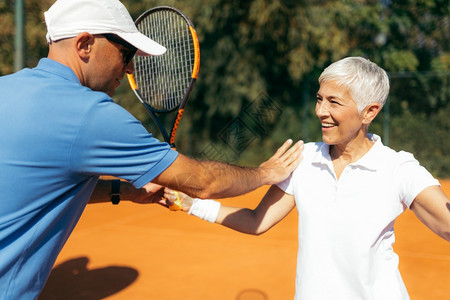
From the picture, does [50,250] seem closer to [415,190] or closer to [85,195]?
[85,195]

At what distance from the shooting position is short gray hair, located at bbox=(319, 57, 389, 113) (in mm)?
1889

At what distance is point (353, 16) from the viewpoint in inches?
531

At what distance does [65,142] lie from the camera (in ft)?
4.84

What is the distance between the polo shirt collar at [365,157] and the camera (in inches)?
74.4

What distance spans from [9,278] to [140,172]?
52cm

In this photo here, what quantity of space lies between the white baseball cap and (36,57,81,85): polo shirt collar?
0.10 metres

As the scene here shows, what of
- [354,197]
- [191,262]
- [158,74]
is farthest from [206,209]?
[191,262]

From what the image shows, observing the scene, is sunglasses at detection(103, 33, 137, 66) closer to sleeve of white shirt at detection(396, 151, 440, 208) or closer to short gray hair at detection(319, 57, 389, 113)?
short gray hair at detection(319, 57, 389, 113)

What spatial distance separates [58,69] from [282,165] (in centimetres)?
97

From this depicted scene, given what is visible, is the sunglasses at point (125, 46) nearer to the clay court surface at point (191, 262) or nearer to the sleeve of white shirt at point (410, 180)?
the sleeve of white shirt at point (410, 180)

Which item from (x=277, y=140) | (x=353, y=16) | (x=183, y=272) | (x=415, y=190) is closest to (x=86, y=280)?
(x=183, y=272)

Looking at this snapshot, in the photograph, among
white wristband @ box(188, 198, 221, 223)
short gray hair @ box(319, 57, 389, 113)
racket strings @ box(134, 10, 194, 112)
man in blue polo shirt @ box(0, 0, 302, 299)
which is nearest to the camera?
man in blue polo shirt @ box(0, 0, 302, 299)

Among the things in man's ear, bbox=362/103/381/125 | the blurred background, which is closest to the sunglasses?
man's ear, bbox=362/103/381/125

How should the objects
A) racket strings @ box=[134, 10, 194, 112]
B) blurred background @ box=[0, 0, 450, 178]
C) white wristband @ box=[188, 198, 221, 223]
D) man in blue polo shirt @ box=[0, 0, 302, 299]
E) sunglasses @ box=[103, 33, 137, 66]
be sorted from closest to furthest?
man in blue polo shirt @ box=[0, 0, 302, 299]
sunglasses @ box=[103, 33, 137, 66]
white wristband @ box=[188, 198, 221, 223]
racket strings @ box=[134, 10, 194, 112]
blurred background @ box=[0, 0, 450, 178]
